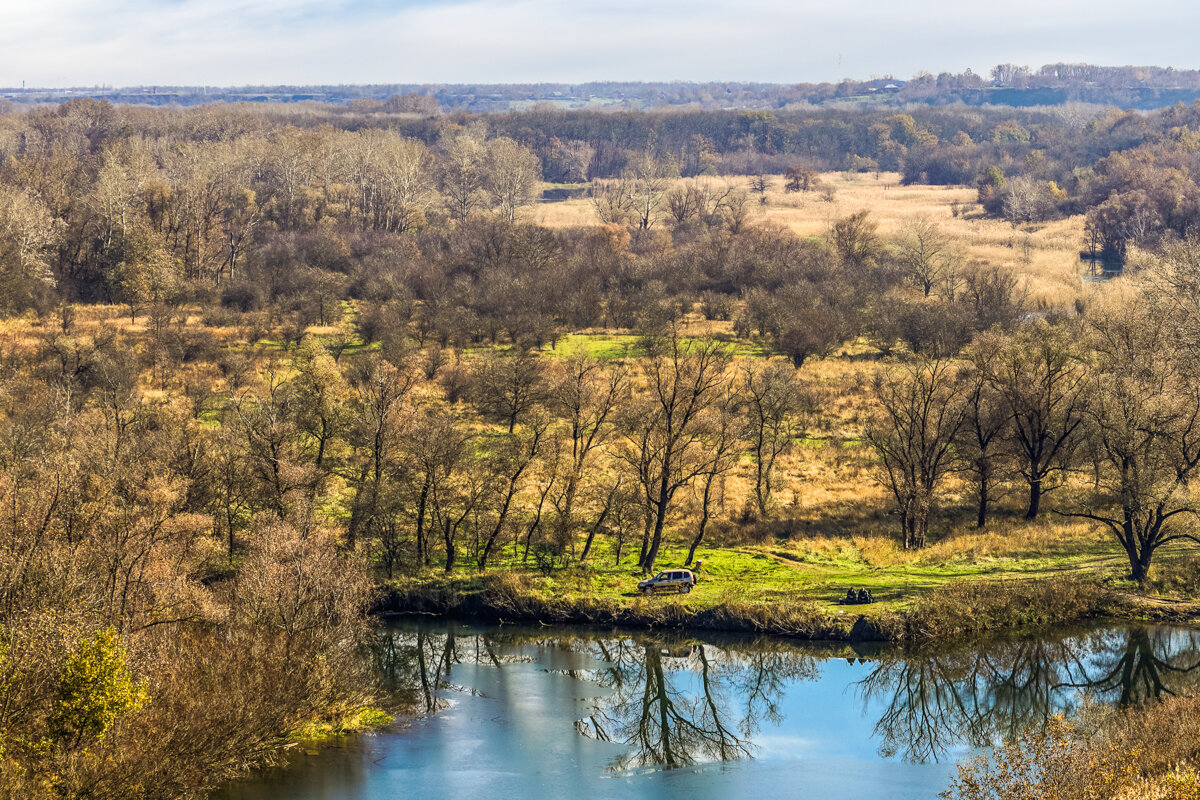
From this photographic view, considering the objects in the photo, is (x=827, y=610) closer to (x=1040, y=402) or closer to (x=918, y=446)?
(x=918, y=446)

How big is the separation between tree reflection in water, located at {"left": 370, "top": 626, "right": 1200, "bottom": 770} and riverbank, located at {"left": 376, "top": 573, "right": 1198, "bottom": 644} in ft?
2.52

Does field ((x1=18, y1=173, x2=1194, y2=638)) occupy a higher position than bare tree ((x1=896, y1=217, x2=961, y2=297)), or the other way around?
bare tree ((x1=896, y1=217, x2=961, y2=297))

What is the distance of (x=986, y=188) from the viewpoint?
158 meters

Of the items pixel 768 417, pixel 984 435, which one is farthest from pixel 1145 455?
pixel 768 417

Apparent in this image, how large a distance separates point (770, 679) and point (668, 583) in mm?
6192

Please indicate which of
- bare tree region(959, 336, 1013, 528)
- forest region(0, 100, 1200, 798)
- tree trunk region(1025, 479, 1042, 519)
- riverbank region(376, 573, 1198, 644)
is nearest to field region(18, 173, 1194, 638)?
forest region(0, 100, 1200, 798)

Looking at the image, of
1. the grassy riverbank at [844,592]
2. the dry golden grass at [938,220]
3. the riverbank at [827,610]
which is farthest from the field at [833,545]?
the dry golden grass at [938,220]

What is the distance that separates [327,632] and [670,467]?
1802 centimetres

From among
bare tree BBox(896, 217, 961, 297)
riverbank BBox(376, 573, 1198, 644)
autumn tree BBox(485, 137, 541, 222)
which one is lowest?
riverbank BBox(376, 573, 1198, 644)

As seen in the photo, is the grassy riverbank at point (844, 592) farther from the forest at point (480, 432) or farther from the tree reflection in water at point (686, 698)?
the tree reflection in water at point (686, 698)

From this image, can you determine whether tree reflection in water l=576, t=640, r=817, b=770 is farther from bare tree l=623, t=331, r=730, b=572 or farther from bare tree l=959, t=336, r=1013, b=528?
bare tree l=959, t=336, r=1013, b=528

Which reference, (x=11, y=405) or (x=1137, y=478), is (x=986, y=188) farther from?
(x=11, y=405)

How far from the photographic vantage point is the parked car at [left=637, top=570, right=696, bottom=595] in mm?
43125

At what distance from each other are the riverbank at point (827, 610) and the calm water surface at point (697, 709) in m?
0.71
